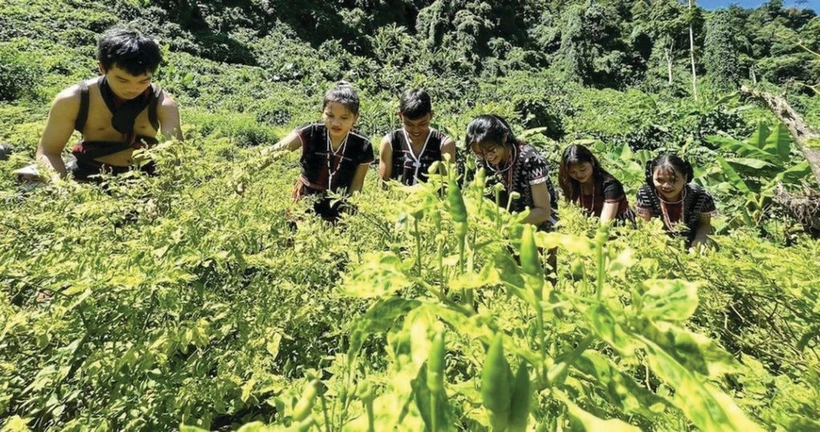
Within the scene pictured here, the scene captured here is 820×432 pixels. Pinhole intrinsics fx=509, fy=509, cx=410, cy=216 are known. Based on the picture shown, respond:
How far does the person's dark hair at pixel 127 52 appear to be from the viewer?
1578mm

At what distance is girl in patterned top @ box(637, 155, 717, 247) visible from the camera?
97.7 inches

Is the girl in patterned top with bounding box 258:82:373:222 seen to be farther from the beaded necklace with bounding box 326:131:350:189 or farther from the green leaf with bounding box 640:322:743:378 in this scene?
the green leaf with bounding box 640:322:743:378

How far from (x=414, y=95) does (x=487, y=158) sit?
0.47m

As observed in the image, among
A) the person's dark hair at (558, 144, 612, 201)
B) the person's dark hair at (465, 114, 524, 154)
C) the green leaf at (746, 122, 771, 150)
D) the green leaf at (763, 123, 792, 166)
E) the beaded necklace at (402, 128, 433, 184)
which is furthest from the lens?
the green leaf at (746, 122, 771, 150)

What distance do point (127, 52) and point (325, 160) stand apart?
86 centimetres

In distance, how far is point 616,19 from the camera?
3969 centimetres

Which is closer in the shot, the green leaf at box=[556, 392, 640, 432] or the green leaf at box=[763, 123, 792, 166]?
the green leaf at box=[556, 392, 640, 432]

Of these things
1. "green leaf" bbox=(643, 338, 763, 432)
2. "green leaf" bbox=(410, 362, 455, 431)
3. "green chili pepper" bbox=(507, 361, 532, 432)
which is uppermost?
"green leaf" bbox=(643, 338, 763, 432)

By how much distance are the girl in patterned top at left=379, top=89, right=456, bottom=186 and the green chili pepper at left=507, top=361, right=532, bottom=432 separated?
1932 millimetres

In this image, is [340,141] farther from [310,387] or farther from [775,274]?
[310,387]

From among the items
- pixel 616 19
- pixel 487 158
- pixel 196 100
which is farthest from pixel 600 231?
pixel 616 19

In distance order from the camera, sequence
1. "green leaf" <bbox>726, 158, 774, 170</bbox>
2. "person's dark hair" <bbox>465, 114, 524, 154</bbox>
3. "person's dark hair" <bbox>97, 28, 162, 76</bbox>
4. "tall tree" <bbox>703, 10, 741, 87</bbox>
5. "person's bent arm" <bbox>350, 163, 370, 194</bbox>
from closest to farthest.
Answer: "person's dark hair" <bbox>97, 28, 162, 76</bbox> → "person's dark hair" <bbox>465, 114, 524, 154</bbox> → "person's bent arm" <bbox>350, 163, 370, 194</bbox> → "green leaf" <bbox>726, 158, 774, 170</bbox> → "tall tree" <bbox>703, 10, 741, 87</bbox>

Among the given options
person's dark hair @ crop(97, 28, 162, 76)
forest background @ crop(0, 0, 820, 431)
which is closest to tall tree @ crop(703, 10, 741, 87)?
forest background @ crop(0, 0, 820, 431)

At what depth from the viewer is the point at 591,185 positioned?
262 centimetres
